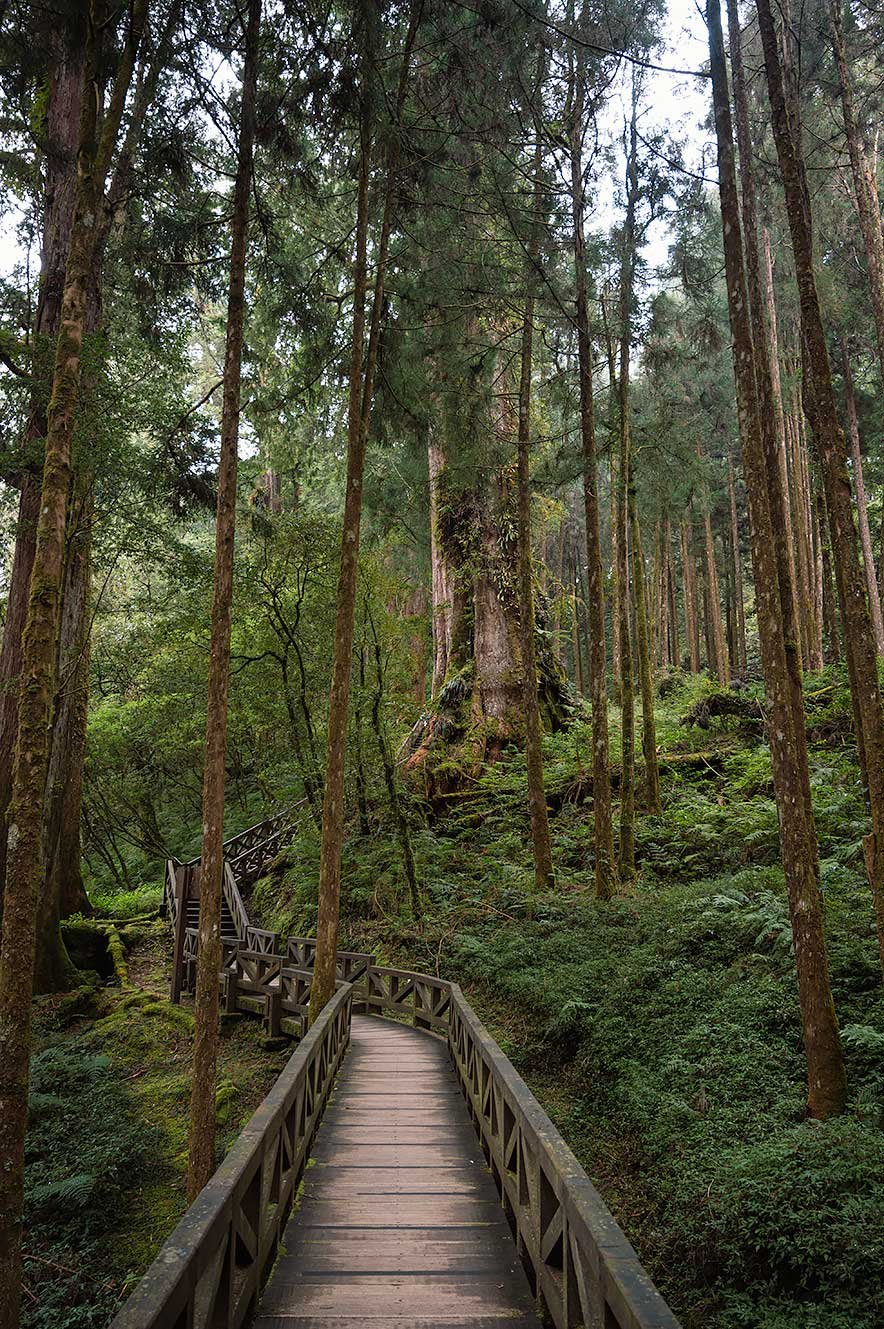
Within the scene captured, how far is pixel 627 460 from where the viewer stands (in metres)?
11.7

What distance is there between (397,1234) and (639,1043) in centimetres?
344

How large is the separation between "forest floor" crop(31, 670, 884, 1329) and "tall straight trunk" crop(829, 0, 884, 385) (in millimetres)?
7099

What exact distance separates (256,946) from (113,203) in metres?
11.6

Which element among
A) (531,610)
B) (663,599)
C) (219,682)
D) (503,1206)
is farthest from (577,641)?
(503,1206)

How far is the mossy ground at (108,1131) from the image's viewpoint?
6.05m

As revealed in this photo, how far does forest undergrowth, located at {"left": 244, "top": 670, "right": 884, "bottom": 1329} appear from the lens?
159 inches

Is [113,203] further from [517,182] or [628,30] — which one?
[628,30]

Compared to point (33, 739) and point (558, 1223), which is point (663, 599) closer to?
point (33, 739)

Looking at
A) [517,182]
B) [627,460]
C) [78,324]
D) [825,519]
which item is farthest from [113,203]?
[825,519]

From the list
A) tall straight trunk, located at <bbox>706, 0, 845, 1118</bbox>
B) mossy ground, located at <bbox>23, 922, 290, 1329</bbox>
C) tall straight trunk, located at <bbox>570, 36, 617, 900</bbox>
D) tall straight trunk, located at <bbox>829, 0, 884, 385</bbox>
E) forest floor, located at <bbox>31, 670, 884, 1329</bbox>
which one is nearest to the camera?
forest floor, located at <bbox>31, 670, 884, 1329</bbox>

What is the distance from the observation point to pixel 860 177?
10461 millimetres

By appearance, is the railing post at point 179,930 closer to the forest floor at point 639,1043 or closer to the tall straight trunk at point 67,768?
the forest floor at point 639,1043

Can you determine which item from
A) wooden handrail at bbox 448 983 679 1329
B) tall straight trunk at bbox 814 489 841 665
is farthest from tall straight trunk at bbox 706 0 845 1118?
tall straight trunk at bbox 814 489 841 665

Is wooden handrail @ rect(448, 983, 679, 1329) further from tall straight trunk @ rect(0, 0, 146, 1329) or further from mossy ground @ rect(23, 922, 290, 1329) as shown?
mossy ground @ rect(23, 922, 290, 1329)
